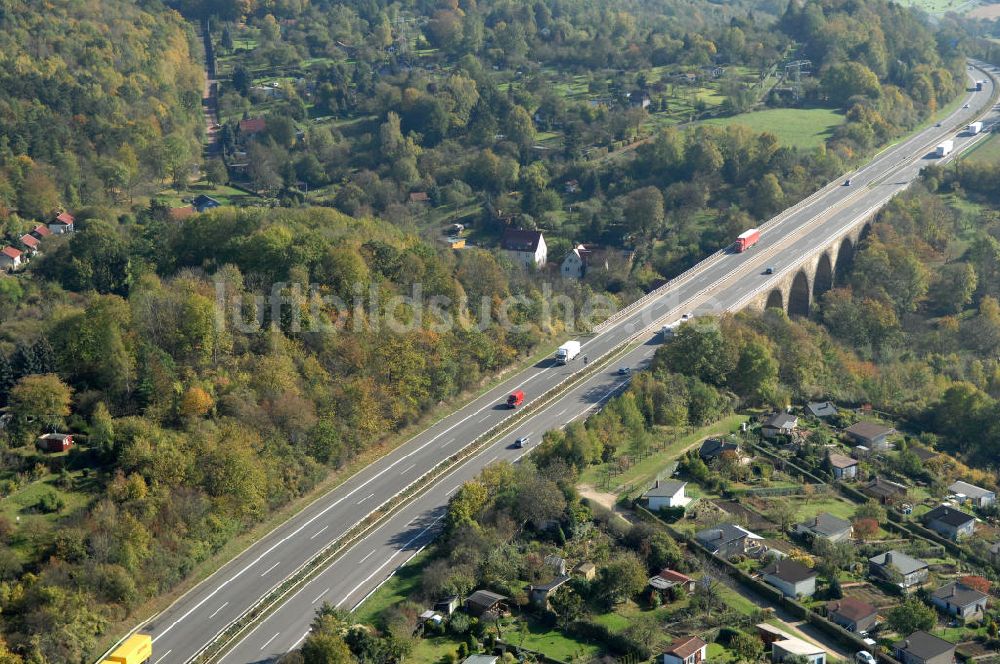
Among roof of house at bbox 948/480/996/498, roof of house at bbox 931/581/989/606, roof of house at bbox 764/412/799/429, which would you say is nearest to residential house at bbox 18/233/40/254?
roof of house at bbox 764/412/799/429

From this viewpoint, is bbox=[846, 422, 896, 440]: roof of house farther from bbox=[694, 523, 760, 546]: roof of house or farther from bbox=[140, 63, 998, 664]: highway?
bbox=[694, 523, 760, 546]: roof of house

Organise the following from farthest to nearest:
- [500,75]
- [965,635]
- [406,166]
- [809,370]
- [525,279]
→ 1. [500,75]
2. [406,166]
3. [525,279]
4. [809,370]
5. [965,635]

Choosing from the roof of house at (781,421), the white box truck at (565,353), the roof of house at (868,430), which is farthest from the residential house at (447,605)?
the roof of house at (868,430)

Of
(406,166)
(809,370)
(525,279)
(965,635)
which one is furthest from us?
(406,166)

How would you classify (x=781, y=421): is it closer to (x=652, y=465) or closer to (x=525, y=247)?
(x=652, y=465)

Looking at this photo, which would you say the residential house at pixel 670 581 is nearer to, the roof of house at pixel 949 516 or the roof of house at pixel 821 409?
the roof of house at pixel 949 516

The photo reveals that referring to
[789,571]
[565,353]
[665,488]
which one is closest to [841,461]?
[665,488]

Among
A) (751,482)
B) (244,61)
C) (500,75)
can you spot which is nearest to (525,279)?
(751,482)

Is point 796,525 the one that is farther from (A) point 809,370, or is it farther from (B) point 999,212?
(B) point 999,212
